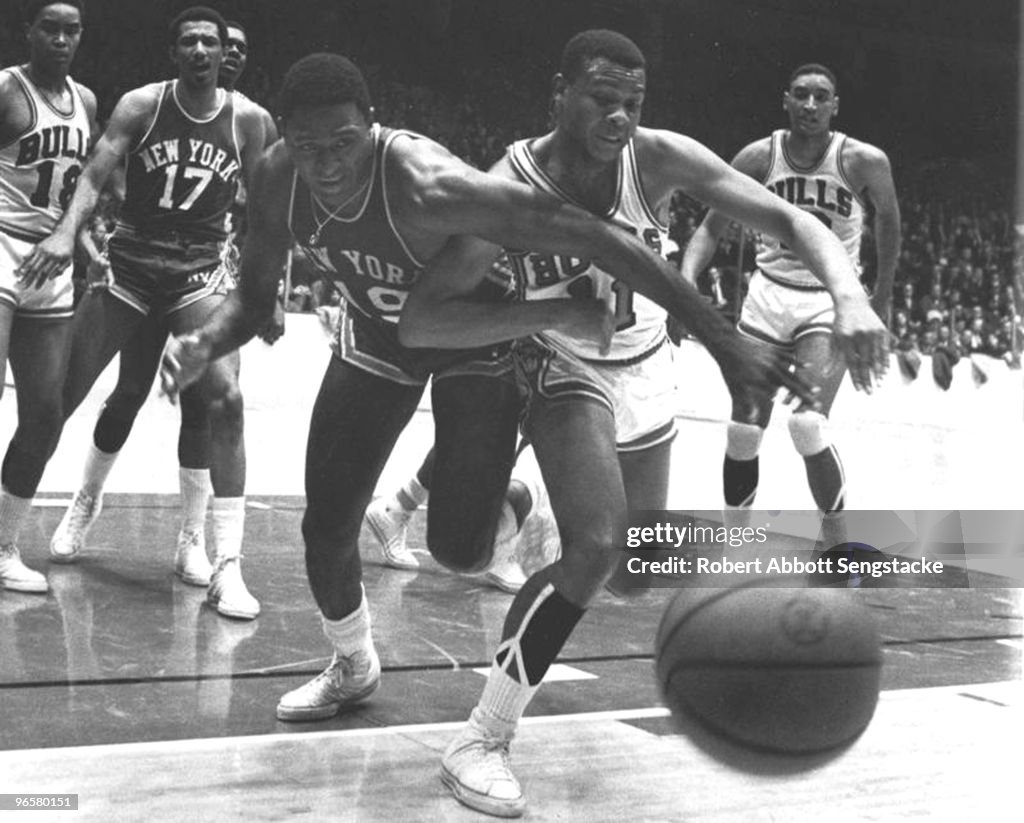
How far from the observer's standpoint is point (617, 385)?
3.45 m

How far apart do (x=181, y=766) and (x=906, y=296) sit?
12542 millimetres

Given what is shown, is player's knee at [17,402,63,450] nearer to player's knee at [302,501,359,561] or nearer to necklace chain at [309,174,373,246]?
player's knee at [302,501,359,561]

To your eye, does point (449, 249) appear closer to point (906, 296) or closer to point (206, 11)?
point (206, 11)

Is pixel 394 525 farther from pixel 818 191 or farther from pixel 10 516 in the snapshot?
pixel 818 191

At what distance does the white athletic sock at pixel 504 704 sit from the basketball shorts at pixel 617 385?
0.55 metres

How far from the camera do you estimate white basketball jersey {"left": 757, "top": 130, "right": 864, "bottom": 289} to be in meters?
5.34

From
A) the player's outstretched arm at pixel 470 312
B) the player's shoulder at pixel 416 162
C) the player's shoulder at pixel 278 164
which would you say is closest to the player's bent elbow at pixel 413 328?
the player's outstretched arm at pixel 470 312

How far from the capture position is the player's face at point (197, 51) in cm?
441

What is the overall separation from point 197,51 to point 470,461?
1.89m

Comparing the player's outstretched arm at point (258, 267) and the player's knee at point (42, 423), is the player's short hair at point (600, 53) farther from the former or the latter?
the player's knee at point (42, 423)

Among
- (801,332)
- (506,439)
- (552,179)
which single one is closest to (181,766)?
(506,439)

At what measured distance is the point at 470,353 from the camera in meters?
3.22

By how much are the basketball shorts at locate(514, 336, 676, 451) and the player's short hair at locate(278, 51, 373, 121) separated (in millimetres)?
646

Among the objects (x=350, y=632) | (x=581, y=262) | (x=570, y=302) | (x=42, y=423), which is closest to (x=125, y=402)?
(x=42, y=423)
